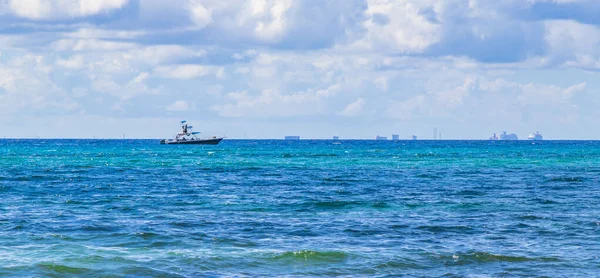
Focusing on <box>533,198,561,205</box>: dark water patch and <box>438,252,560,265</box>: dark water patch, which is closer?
<box>438,252,560,265</box>: dark water patch

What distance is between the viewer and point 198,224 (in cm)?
3388

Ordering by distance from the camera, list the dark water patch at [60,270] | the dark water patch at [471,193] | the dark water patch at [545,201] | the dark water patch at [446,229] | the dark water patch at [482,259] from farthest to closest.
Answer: the dark water patch at [471,193] < the dark water patch at [545,201] < the dark water patch at [446,229] < the dark water patch at [482,259] < the dark water patch at [60,270]

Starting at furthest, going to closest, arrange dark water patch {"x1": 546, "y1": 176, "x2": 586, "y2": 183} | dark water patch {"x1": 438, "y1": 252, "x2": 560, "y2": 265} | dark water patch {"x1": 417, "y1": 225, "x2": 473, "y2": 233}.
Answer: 1. dark water patch {"x1": 546, "y1": 176, "x2": 586, "y2": 183}
2. dark water patch {"x1": 417, "y1": 225, "x2": 473, "y2": 233}
3. dark water patch {"x1": 438, "y1": 252, "x2": 560, "y2": 265}

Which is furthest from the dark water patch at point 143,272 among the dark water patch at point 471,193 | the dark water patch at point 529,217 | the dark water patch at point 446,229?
the dark water patch at point 471,193

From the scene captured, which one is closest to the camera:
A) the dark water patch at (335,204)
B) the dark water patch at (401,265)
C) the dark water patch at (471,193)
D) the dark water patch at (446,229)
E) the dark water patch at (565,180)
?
the dark water patch at (401,265)

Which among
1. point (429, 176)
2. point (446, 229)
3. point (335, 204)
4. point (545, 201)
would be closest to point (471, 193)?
point (545, 201)

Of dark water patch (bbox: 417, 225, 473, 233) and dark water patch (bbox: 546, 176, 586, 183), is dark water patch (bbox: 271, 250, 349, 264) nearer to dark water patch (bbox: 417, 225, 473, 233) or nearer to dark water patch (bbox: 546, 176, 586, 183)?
dark water patch (bbox: 417, 225, 473, 233)

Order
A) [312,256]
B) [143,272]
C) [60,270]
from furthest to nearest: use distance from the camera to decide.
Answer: [312,256] < [60,270] < [143,272]

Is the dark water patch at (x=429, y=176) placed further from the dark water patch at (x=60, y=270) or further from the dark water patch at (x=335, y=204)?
the dark water patch at (x=60, y=270)

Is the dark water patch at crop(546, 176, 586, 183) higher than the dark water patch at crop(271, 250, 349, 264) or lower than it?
higher

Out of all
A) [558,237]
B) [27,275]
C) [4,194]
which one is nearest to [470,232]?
[558,237]

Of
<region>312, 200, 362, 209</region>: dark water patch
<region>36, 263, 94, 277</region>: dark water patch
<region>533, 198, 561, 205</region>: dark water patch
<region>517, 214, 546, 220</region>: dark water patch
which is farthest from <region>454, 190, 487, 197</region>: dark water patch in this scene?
<region>36, 263, 94, 277</region>: dark water patch

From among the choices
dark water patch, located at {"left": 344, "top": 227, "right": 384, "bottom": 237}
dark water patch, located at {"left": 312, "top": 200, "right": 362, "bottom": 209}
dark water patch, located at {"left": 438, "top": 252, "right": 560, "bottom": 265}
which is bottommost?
dark water patch, located at {"left": 438, "top": 252, "right": 560, "bottom": 265}

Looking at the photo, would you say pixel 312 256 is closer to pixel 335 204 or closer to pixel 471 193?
pixel 335 204
